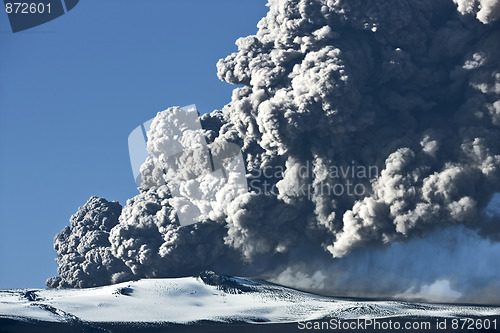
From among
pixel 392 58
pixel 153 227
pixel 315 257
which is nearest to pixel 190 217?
pixel 153 227

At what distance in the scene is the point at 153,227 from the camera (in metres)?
75.4

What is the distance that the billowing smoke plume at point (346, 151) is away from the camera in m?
66.9

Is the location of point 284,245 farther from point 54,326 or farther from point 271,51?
point 54,326

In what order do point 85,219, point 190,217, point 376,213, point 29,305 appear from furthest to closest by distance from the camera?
point 85,219
point 190,217
point 376,213
point 29,305

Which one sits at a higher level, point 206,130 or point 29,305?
point 206,130

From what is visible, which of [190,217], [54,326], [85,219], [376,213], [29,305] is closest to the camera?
[54,326]

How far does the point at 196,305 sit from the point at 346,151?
15990mm

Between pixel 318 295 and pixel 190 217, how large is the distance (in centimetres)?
1209

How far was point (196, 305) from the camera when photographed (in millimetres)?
64562

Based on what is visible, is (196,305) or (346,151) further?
(346,151)

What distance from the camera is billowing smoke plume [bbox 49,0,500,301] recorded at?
2633 inches

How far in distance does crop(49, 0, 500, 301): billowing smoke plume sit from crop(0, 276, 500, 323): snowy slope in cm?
362

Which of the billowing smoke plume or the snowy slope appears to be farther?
the billowing smoke plume

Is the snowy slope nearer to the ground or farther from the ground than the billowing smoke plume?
nearer to the ground
